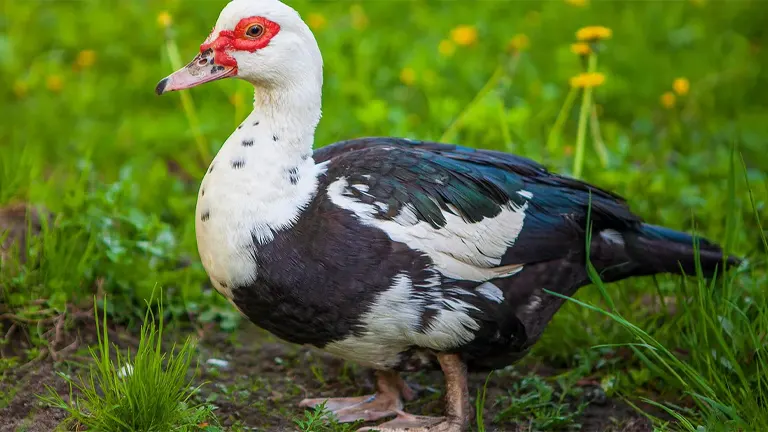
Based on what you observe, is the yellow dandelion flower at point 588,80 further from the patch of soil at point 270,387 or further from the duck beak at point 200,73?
the duck beak at point 200,73

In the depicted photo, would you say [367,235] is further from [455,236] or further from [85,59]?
[85,59]

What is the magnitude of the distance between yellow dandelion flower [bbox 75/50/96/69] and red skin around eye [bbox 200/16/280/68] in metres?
3.09

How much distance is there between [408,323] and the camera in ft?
10.6

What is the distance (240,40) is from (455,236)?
0.93 m

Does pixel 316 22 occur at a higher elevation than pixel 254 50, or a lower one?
lower

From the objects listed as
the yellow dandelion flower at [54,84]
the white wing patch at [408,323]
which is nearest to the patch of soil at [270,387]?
the white wing patch at [408,323]

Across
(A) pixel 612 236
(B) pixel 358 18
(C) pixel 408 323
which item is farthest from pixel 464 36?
(C) pixel 408 323

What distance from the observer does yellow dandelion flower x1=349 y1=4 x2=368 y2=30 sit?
6.67 metres

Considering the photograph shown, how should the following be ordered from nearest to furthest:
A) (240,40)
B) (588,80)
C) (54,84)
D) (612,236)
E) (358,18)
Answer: (240,40) < (612,236) < (588,80) < (54,84) < (358,18)

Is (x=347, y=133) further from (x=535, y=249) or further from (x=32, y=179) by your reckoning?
(x=535, y=249)

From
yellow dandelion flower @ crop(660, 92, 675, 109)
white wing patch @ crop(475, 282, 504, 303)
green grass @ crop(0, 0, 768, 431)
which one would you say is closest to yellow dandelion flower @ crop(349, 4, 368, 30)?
green grass @ crop(0, 0, 768, 431)

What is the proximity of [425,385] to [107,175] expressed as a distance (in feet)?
7.55

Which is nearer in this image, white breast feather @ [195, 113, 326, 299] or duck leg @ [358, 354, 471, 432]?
white breast feather @ [195, 113, 326, 299]

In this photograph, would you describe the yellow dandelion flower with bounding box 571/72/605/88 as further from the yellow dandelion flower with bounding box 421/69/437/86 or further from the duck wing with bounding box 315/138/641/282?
the yellow dandelion flower with bounding box 421/69/437/86
